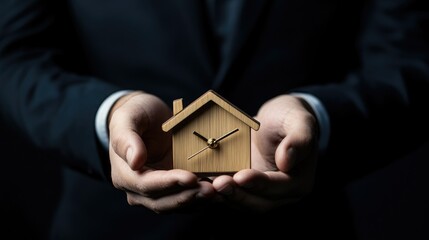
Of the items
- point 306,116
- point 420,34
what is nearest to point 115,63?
point 306,116

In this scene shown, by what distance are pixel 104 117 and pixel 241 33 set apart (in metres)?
0.30

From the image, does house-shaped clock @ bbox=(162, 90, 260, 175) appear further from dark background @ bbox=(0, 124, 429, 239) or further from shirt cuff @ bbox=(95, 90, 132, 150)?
dark background @ bbox=(0, 124, 429, 239)

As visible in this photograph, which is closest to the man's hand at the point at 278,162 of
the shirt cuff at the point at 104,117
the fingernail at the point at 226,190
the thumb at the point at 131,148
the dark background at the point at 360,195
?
the fingernail at the point at 226,190

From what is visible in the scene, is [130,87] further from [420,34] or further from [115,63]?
[420,34]

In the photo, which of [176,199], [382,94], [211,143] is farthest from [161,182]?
[382,94]

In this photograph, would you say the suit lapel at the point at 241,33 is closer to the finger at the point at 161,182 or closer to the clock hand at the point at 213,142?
the clock hand at the point at 213,142

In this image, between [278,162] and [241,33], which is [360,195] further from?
[278,162]

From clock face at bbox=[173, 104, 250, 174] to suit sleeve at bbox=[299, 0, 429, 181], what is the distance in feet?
0.87

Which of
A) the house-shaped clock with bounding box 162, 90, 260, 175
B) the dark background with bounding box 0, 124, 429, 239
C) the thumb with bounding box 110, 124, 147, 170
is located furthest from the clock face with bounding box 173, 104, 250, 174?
the dark background with bounding box 0, 124, 429, 239

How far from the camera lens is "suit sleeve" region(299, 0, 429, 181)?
1.31m

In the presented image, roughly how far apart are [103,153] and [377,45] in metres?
0.60

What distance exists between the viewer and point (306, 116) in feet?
3.51

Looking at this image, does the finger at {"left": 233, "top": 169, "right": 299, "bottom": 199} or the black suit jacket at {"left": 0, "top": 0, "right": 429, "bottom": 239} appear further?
the black suit jacket at {"left": 0, "top": 0, "right": 429, "bottom": 239}

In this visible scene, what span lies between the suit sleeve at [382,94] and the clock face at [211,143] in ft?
0.87
